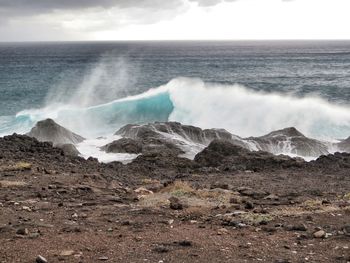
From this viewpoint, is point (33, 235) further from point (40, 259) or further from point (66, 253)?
point (40, 259)

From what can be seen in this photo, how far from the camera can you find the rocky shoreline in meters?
7.91

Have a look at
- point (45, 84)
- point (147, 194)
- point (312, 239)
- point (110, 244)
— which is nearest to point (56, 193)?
point (147, 194)

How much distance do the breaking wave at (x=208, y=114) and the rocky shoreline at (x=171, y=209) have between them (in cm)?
1792

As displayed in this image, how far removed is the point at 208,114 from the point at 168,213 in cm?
3008

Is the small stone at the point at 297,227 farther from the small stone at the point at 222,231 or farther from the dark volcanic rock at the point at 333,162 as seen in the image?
the dark volcanic rock at the point at 333,162

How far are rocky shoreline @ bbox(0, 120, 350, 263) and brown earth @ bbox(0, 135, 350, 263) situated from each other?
0.02 meters

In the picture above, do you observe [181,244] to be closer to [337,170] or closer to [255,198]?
[255,198]

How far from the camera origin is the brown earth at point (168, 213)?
310 inches

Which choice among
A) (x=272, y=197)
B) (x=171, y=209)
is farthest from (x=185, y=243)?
(x=272, y=197)

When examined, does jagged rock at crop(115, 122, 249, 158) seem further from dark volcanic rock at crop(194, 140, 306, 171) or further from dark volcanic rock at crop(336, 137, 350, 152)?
dark volcanic rock at crop(336, 137, 350, 152)

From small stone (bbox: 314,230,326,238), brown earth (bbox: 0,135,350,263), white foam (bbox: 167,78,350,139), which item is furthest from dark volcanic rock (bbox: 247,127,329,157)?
small stone (bbox: 314,230,326,238)

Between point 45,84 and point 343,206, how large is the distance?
211ft

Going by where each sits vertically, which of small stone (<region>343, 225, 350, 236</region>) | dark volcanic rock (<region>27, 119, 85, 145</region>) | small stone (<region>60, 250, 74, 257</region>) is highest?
small stone (<region>60, 250, 74, 257</region>)

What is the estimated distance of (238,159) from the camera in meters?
18.5
